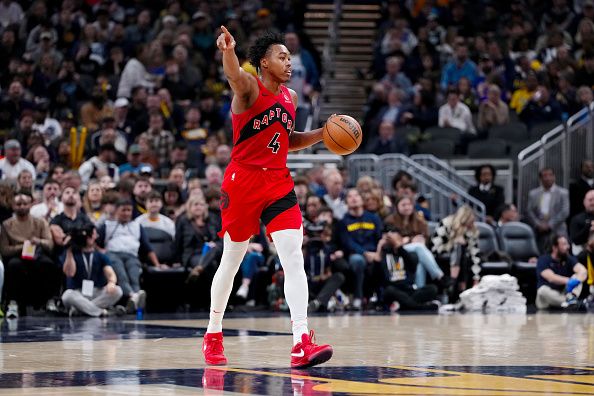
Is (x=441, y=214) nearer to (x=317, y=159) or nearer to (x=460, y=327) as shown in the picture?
(x=317, y=159)

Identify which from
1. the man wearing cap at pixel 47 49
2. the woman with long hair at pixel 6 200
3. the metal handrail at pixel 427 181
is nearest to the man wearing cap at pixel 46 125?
the man wearing cap at pixel 47 49

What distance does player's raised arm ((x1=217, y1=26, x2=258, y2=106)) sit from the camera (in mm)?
7328

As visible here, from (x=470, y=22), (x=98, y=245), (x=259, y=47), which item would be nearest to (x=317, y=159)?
(x=98, y=245)

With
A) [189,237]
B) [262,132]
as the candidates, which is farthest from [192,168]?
[262,132]

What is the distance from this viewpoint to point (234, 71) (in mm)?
7441

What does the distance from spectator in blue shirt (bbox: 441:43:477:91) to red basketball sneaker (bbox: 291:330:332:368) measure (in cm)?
1463

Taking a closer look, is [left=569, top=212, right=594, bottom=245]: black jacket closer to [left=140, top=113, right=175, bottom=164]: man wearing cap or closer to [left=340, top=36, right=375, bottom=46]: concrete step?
[left=140, top=113, right=175, bottom=164]: man wearing cap

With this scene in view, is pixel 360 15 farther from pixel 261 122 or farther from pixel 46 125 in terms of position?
pixel 261 122

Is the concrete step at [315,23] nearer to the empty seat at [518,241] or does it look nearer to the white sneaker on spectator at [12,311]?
the empty seat at [518,241]

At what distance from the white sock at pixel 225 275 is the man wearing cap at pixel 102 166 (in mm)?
8670

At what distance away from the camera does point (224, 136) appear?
18594 mm

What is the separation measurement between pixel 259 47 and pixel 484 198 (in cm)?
1055

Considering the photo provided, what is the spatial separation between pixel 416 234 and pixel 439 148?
3.81m

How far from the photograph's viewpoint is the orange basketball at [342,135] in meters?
8.13
